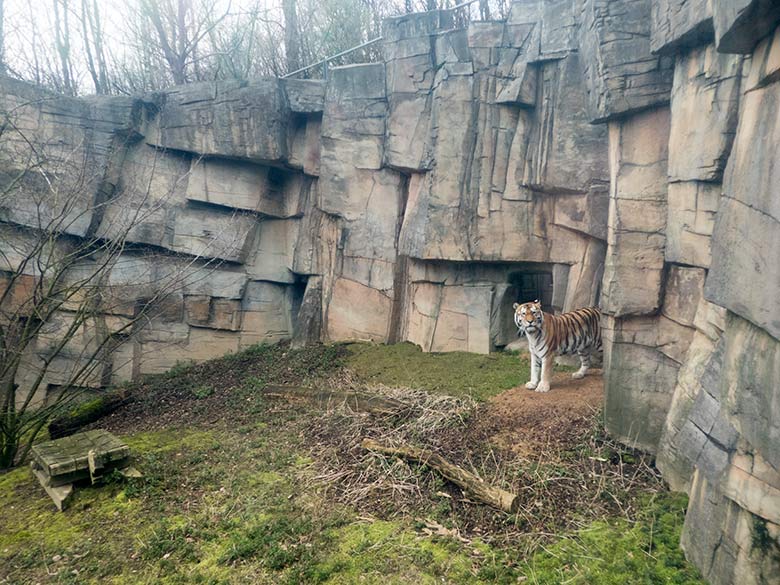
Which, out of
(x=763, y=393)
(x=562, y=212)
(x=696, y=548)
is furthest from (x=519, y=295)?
(x=763, y=393)

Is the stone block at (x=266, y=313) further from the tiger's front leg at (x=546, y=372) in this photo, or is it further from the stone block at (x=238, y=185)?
the tiger's front leg at (x=546, y=372)

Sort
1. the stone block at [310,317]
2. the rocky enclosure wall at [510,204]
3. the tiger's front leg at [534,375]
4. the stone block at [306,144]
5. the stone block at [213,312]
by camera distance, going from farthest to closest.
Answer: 1. the stone block at [213,312]
2. the stone block at [306,144]
3. the stone block at [310,317]
4. the tiger's front leg at [534,375]
5. the rocky enclosure wall at [510,204]

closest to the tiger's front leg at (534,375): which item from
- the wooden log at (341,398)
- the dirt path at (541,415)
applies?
the dirt path at (541,415)

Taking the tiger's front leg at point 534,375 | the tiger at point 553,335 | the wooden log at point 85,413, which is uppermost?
the tiger at point 553,335

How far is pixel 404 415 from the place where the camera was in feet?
20.5

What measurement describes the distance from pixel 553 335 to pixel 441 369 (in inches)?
74.0

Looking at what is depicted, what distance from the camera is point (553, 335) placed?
6.62 meters

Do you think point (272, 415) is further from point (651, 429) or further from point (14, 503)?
point (651, 429)

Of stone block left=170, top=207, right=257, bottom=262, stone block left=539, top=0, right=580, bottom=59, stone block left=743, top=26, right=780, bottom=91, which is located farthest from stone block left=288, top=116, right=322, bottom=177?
stone block left=743, top=26, right=780, bottom=91

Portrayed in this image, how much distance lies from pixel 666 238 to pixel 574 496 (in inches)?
99.9

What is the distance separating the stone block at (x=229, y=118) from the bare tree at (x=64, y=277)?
127cm

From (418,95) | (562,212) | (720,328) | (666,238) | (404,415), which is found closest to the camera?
(720,328)

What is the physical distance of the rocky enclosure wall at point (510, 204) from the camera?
10.2 ft

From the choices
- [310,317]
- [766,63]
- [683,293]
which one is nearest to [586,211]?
[683,293]
